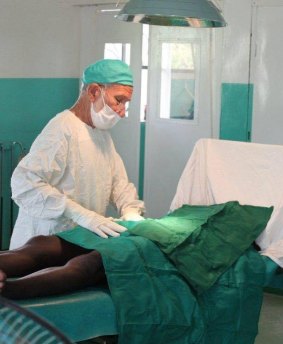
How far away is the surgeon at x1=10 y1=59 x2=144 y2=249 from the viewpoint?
270 centimetres

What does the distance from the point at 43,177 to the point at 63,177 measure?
0.12 metres

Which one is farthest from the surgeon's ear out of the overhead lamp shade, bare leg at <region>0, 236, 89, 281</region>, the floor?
the floor

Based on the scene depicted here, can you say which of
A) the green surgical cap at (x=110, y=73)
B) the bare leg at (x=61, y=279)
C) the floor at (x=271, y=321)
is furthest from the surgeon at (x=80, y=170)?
the floor at (x=271, y=321)

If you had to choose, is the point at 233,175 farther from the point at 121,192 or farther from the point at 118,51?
the point at 118,51

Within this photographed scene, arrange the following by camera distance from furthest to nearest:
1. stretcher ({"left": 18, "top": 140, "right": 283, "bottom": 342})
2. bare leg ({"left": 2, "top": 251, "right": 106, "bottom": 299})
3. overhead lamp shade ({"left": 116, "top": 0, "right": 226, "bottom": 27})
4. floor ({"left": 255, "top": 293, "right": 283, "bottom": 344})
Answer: floor ({"left": 255, "top": 293, "right": 283, "bottom": 344}), stretcher ({"left": 18, "top": 140, "right": 283, "bottom": 342}), overhead lamp shade ({"left": 116, "top": 0, "right": 226, "bottom": 27}), bare leg ({"left": 2, "top": 251, "right": 106, "bottom": 299})

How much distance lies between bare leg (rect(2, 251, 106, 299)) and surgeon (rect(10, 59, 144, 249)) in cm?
25

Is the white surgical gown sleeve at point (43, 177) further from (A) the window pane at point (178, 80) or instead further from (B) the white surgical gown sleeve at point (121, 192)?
(A) the window pane at point (178, 80)

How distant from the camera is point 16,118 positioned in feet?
16.2

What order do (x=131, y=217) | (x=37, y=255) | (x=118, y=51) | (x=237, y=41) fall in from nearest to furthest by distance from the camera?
(x=37, y=255) < (x=131, y=217) < (x=237, y=41) < (x=118, y=51)

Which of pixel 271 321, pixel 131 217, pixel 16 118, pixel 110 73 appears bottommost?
pixel 271 321

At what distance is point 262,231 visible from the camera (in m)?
3.08

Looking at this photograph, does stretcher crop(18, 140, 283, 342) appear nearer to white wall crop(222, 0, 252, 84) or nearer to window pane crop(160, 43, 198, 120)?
white wall crop(222, 0, 252, 84)

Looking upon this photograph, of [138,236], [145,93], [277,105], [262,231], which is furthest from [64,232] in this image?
[145,93]

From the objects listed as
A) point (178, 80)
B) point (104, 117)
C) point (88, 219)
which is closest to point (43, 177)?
point (88, 219)
